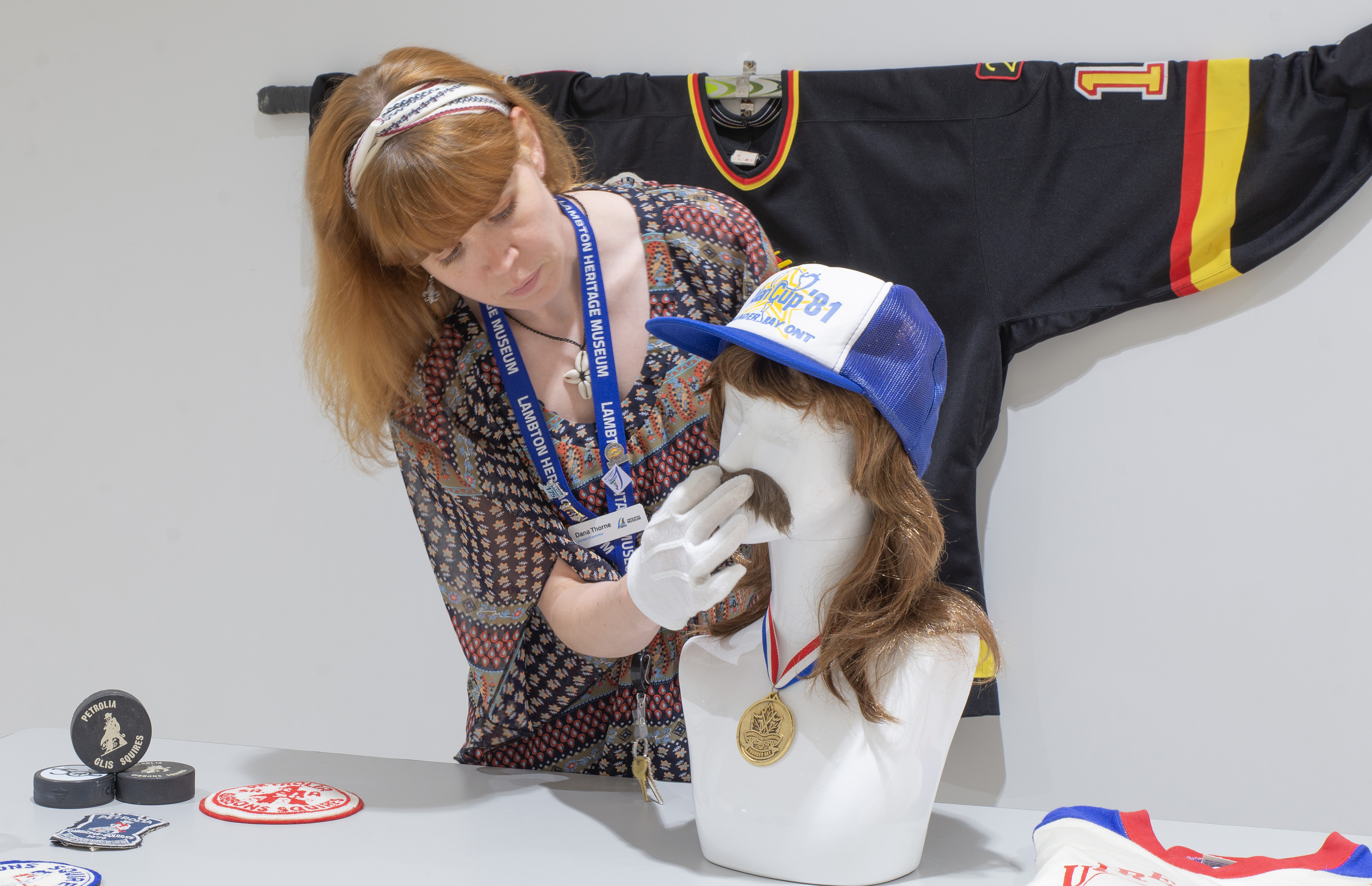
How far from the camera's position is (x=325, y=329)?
1302 millimetres

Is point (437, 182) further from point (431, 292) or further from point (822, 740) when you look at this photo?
point (822, 740)

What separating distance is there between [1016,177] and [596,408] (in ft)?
3.57

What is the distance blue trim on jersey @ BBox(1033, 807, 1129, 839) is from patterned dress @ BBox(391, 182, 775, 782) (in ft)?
1.46

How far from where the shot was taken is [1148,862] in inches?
35.9

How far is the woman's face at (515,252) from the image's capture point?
115 cm

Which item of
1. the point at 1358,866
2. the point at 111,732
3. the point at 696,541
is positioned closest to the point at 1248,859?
the point at 1358,866

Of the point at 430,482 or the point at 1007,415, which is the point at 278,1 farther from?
the point at 1007,415

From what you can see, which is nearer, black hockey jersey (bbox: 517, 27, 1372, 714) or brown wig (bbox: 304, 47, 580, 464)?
brown wig (bbox: 304, 47, 580, 464)

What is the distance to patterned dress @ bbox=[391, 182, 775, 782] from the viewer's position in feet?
4.12

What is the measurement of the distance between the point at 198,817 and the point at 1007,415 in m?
1.58

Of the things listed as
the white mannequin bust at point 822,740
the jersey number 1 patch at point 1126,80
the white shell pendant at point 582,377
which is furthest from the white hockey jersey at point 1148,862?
the jersey number 1 patch at point 1126,80

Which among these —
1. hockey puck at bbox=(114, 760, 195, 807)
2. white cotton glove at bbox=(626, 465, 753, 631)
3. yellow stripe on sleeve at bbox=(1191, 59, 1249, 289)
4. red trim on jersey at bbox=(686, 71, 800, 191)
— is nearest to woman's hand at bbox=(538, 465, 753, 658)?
white cotton glove at bbox=(626, 465, 753, 631)

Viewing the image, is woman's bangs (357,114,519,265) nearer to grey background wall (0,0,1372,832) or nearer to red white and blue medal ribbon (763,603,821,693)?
Answer: red white and blue medal ribbon (763,603,821,693)

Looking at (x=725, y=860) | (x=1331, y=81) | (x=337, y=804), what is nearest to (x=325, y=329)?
(x=337, y=804)
